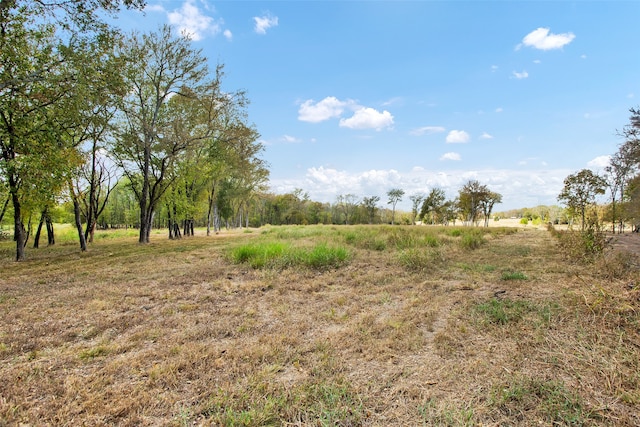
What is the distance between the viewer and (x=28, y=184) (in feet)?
30.0

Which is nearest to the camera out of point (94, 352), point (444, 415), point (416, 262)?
point (444, 415)

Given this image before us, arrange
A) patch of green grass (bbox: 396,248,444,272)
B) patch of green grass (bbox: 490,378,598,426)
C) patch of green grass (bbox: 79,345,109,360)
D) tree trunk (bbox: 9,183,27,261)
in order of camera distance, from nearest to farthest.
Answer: patch of green grass (bbox: 490,378,598,426) < patch of green grass (bbox: 79,345,109,360) < patch of green grass (bbox: 396,248,444,272) < tree trunk (bbox: 9,183,27,261)

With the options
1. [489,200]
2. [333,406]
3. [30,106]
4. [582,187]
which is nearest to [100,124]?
[30,106]

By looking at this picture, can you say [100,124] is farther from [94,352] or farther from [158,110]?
[94,352]

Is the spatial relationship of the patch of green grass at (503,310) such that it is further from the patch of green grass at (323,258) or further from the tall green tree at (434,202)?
the tall green tree at (434,202)

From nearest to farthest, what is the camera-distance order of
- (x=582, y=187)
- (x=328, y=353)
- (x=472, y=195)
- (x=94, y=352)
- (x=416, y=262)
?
(x=328, y=353) → (x=94, y=352) → (x=416, y=262) → (x=582, y=187) → (x=472, y=195)

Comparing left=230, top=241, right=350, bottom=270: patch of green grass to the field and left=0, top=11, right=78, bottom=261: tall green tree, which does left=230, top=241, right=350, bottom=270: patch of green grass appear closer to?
the field

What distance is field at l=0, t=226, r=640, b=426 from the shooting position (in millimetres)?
2105

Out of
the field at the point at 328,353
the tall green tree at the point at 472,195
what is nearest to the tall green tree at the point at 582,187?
the tall green tree at the point at 472,195

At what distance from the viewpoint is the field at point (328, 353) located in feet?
6.91

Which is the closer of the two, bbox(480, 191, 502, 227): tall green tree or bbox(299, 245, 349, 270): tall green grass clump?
bbox(299, 245, 349, 270): tall green grass clump

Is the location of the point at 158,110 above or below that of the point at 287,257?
above

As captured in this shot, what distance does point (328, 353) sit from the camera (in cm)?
300

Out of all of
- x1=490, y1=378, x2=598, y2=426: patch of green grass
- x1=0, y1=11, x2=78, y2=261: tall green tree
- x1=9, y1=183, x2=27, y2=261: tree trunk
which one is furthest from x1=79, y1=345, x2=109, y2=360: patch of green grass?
x1=9, y1=183, x2=27, y2=261: tree trunk
